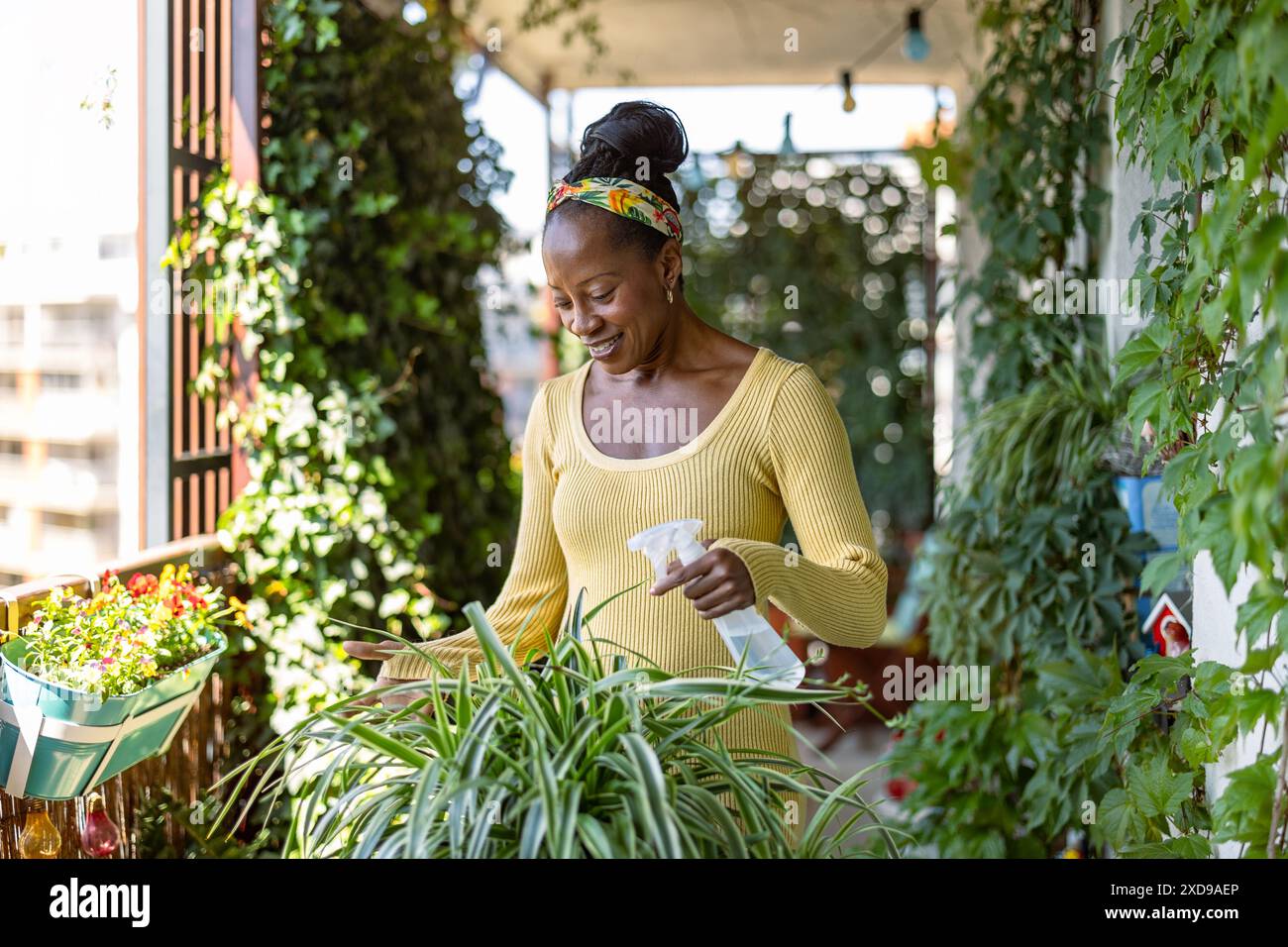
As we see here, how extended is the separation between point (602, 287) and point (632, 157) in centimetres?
17

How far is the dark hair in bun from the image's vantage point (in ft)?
4.55

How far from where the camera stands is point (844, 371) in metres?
5.93

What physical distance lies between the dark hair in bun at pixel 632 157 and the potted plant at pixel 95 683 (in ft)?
2.94

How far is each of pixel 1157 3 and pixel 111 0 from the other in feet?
7.69

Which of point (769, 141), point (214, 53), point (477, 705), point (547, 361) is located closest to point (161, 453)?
point (214, 53)

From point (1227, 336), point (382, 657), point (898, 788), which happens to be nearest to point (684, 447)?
point (382, 657)

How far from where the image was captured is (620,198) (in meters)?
1.38

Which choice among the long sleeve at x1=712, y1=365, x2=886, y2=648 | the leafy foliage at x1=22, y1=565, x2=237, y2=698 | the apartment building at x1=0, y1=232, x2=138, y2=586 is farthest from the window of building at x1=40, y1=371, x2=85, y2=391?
the long sleeve at x1=712, y1=365, x2=886, y2=648

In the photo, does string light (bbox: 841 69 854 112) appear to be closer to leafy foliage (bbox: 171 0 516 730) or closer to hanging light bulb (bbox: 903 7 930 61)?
hanging light bulb (bbox: 903 7 930 61)

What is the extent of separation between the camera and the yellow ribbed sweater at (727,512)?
1.37 meters

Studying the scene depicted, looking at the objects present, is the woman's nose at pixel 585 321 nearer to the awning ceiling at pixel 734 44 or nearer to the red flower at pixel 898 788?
the red flower at pixel 898 788

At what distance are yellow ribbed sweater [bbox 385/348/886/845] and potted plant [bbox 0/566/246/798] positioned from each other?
1.83 ft
